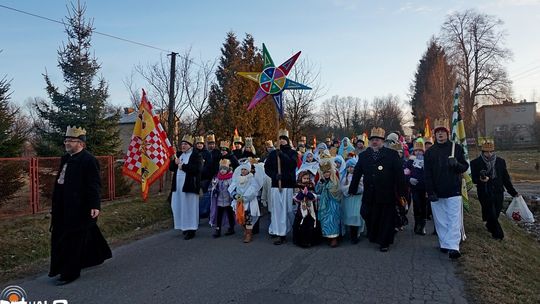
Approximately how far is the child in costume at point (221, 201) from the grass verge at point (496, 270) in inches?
179

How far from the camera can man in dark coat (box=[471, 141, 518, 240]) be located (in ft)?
27.1

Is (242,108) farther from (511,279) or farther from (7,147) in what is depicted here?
(511,279)

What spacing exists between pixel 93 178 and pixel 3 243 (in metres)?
3.04

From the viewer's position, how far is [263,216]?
1152 cm

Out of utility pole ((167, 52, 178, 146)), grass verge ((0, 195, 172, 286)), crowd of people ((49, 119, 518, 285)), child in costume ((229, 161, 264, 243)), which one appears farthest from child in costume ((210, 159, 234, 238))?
utility pole ((167, 52, 178, 146))

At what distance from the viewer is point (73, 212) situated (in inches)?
240

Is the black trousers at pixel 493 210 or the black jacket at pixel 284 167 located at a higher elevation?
the black jacket at pixel 284 167

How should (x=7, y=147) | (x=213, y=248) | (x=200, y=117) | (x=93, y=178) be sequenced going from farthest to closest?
1. (x=200, y=117)
2. (x=7, y=147)
3. (x=213, y=248)
4. (x=93, y=178)

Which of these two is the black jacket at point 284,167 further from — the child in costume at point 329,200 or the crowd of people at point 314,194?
the child in costume at point 329,200

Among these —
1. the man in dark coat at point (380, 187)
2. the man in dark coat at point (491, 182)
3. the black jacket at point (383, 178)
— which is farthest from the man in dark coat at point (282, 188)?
the man in dark coat at point (491, 182)

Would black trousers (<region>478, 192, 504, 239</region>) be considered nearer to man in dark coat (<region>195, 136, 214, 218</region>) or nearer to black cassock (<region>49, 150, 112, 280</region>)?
man in dark coat (<region>195, 136, 214, 218</region>)

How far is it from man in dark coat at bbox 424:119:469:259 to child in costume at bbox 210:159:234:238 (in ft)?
13.2

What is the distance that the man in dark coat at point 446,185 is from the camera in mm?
6926

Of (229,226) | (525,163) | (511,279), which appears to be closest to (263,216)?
(229,226)
